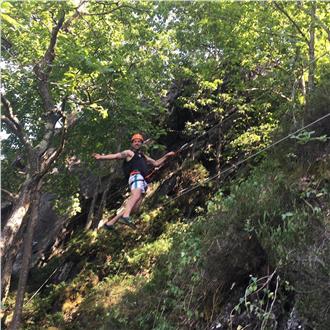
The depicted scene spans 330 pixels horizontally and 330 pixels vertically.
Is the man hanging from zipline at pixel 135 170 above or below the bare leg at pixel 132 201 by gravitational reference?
above

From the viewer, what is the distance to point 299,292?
4496mm

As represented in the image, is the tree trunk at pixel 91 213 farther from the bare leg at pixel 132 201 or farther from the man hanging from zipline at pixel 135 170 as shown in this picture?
the bare leg at pixel 132 201

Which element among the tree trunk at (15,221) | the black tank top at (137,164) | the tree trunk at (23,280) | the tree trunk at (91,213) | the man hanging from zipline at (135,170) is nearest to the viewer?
the man hanging from zipline at (135,170)

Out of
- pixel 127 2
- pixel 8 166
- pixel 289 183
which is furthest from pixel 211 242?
pixel 8 166

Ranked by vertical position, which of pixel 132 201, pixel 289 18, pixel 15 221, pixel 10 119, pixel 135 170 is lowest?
pixel 15 221

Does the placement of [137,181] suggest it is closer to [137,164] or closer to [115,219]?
[137,164]

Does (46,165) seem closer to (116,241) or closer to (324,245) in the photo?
(116,241)

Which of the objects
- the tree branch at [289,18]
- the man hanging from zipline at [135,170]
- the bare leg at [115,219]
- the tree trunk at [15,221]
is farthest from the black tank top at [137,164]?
the tree branch at [289,18]

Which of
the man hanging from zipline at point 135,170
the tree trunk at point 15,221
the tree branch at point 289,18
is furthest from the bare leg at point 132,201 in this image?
the tree branch at point 289,18

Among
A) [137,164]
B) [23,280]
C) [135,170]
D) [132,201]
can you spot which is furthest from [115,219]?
[23,280]

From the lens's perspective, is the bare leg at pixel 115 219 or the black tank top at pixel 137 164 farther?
the black tank top at pixel 137 164

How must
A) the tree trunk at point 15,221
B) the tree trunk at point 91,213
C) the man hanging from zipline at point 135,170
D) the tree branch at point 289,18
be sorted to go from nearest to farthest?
the man hanging from zipline at point 135,170
the tree trunk at point 15,221
the tree branch at point 289,18
the tree trunk at point 91,213

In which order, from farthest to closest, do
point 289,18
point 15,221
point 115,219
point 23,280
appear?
1. point 289,18
2. point 23,280
3. point 15,221
4. point 115,219

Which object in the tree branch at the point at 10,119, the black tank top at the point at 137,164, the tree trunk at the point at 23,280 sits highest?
the tree branch at the point at 10,119
